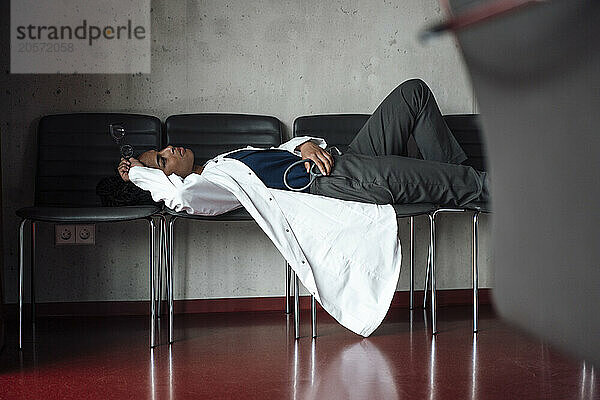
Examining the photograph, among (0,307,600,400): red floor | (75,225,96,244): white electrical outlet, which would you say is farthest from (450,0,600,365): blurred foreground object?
(75,225,96,244): white electrical outlet

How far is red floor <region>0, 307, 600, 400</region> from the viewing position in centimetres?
223

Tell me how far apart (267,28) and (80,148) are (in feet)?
3.36

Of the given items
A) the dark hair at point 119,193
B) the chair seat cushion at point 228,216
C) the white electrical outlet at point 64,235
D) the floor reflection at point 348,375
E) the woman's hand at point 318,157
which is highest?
the woman's hand at point 318,157

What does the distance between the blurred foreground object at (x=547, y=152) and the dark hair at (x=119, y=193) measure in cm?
213

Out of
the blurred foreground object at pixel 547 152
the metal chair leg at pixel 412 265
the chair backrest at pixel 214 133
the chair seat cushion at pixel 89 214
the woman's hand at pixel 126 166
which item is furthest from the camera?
the metal chair leg at pixel 412 265

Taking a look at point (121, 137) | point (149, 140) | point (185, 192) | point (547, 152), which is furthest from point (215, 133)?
point (547, 152)

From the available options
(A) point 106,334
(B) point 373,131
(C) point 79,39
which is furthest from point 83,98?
(B) point 373,131

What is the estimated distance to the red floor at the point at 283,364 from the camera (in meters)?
2.23

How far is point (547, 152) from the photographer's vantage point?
0.92 metres

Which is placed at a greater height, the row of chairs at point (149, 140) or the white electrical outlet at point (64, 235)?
the row of chairs at point (149, 140)

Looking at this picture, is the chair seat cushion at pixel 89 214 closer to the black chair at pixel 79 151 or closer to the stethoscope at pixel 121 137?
the stethoscope at pixel 121 137

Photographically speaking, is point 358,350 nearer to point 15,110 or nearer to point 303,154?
point 303,154

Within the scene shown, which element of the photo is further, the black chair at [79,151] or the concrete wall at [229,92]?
the concrete wall at [229,92]

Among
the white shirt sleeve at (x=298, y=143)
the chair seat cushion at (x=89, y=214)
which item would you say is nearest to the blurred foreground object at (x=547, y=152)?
the chair seat cushion at (x=89, y=214)
